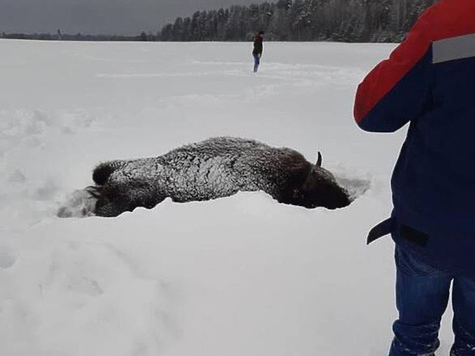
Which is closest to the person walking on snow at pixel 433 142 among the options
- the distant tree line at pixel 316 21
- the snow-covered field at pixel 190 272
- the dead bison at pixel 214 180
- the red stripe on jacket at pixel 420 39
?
the red stripe on jacket at pixel 420 39

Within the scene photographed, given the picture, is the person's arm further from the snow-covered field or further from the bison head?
the bison head

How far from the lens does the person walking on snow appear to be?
1318mm

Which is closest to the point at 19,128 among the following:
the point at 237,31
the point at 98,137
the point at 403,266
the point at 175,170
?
the point at 98,137

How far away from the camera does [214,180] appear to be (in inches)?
158

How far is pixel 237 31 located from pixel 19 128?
70.4m

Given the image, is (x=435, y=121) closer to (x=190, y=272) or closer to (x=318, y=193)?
(x=190, y=272)

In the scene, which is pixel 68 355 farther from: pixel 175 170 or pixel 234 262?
pixel 175 170

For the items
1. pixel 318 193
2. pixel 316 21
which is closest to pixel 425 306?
pixel 318 193

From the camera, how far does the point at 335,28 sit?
57812mm

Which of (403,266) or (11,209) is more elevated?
(403,266)

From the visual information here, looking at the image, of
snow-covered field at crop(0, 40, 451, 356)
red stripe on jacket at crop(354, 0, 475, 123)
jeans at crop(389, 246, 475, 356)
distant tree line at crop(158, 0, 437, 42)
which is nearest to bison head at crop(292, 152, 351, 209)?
snow-covered field at crop(0, 40, 451, 356)

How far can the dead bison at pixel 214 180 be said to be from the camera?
399cm

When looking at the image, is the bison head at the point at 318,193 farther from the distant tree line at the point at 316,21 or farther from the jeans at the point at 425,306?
the distant tree line at the point at 316,21

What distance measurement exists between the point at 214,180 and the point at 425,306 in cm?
253
